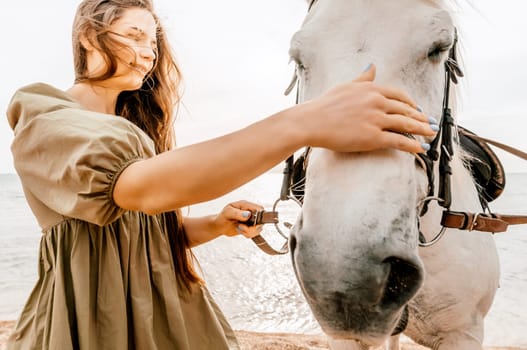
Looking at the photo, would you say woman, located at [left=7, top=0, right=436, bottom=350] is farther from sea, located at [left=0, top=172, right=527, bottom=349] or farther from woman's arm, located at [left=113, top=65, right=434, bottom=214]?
sea, located at [left=0, top=172, right=527, bottom=349]

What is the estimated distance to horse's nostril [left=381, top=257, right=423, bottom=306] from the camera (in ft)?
2.91

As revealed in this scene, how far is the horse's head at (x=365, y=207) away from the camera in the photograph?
83 centimetres

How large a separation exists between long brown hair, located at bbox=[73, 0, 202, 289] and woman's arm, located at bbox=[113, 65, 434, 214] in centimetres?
60

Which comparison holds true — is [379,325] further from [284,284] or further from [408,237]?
[284,284]

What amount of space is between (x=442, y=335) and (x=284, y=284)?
5139 mm

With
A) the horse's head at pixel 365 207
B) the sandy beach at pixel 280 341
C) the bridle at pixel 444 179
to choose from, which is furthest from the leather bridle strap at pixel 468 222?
the sandy beach at pixel 280 341

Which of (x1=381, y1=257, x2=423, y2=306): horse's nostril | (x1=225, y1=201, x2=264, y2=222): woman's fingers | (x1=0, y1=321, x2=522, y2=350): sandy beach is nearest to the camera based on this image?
(x1=381, y1=257, x2=423, y2=306): horse's nostril

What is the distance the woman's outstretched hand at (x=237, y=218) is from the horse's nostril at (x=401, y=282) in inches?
29.0

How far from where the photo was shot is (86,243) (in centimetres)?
109

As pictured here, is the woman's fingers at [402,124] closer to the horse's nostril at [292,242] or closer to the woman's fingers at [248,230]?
the horse's nostril at [292,242]

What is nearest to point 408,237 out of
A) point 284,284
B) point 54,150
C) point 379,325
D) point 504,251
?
point 379,325

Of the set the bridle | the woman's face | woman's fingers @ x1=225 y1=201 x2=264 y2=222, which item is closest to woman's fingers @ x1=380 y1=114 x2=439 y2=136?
the bridle

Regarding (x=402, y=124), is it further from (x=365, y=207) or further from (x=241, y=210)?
(x=241, y=210)

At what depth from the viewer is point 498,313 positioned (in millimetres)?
5215
